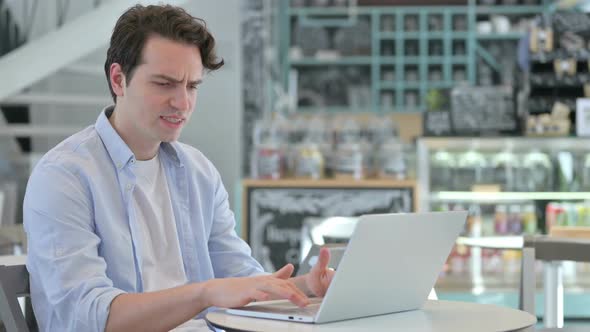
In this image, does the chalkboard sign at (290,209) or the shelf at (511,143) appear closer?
the shelf at (511,143)

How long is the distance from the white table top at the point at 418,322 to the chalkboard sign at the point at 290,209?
4354mm

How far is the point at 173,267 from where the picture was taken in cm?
212

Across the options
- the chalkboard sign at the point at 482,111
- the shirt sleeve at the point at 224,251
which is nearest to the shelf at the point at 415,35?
the chalkboard sign at the point at 482,111

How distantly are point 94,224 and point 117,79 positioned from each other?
0.32m

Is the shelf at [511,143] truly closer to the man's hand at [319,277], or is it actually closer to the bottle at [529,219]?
the bottle at [529,219]

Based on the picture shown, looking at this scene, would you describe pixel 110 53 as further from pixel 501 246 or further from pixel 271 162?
pixel 271 162

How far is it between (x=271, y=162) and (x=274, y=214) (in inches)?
13.2

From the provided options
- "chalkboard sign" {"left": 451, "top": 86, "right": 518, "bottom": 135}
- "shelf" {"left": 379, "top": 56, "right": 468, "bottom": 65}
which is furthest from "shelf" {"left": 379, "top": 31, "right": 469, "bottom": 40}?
"chalkboard sign" {"left": 451, "top": 86, "right": 518, "bottom": 135}

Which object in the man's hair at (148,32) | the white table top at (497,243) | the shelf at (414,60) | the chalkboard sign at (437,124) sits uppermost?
the shelf at (414,60)

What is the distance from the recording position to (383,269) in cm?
164

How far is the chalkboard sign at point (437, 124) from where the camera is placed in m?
6.18

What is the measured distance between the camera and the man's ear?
208cm

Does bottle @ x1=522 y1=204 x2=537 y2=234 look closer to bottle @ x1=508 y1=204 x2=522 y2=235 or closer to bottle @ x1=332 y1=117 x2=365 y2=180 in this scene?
bottle @ x1=508 y1=204 x2=522 y2=235

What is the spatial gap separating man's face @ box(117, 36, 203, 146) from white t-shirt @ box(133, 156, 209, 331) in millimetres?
142
